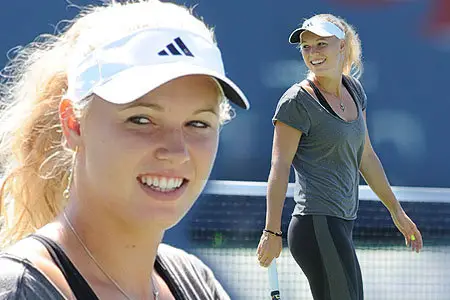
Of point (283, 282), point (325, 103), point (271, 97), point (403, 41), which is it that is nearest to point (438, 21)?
point (403, 41)

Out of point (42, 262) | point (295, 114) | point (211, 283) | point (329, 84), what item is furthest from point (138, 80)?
point (329, 84)

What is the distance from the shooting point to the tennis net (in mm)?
4957

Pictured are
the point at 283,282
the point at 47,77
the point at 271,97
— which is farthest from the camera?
the point at 271,97

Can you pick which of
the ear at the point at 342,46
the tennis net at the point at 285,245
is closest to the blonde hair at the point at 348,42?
the ear at the point at 342,46

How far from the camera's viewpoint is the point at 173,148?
1040mm

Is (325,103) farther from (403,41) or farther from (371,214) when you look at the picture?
(403,41)

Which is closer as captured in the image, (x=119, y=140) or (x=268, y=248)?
(x=119, y=140)

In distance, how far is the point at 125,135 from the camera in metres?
1.03

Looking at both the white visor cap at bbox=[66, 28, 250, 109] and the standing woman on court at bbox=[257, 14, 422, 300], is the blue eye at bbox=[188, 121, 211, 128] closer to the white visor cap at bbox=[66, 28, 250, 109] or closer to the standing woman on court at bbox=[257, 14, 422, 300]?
the white visor cap at bbox=[66, 28, 250, 109]

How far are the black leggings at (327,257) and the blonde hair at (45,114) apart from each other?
6.92 ft

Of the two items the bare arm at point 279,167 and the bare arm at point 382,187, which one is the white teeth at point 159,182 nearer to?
the bare arm at point 279,167

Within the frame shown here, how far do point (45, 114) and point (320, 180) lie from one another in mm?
2294

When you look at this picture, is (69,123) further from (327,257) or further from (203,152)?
(327,257)

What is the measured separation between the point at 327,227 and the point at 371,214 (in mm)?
1945
